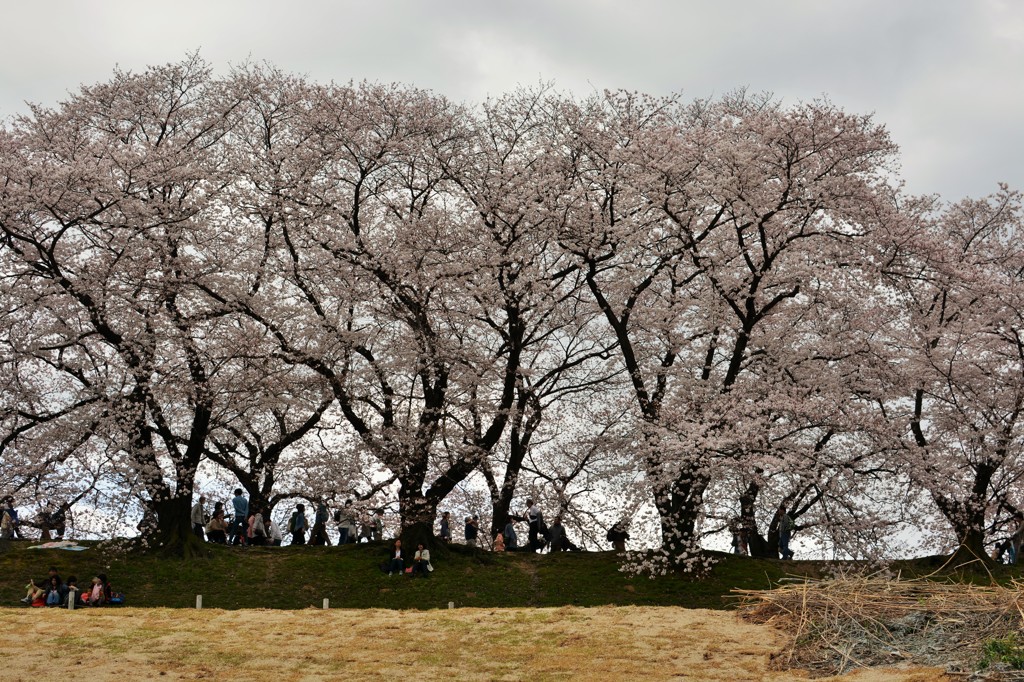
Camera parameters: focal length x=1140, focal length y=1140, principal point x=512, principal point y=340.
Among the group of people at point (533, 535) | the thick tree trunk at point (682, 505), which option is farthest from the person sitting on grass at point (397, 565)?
the thick tree trunk at point (682, 505)

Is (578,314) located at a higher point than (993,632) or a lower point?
higher

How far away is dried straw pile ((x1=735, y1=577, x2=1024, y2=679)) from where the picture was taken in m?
13.4

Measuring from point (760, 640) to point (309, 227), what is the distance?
19.4 meters

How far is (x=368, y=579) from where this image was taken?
2966 cm

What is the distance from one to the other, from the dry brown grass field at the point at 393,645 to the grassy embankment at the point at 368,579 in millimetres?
8430

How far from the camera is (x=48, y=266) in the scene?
29859mm

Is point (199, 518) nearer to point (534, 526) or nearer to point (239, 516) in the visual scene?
point (239, 516)

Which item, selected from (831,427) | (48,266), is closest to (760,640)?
(831,427)

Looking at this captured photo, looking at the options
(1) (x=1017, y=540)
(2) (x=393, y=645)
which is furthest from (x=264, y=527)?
(1) (x=1017, y=540)

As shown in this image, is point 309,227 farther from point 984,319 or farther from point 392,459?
point 984,319

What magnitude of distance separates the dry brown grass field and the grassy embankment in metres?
8.43

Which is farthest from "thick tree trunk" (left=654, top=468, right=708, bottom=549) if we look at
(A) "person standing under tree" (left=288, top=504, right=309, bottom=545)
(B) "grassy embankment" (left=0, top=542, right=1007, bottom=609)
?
(A) "person standing under tree" (left=288, top=504, right=309, bottom=545)

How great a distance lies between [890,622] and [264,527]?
79.5 feet

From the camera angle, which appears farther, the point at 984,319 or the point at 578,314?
the point at 578,314
